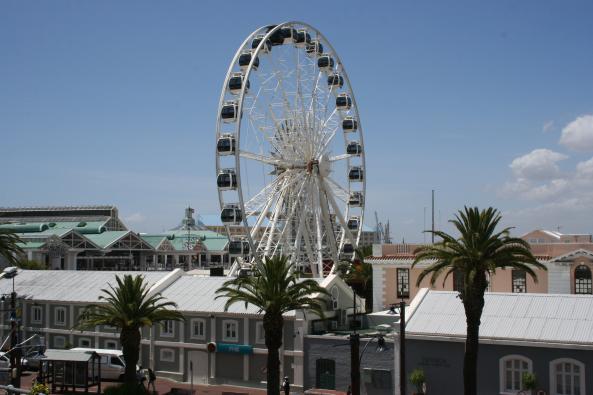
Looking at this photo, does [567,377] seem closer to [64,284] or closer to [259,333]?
[259,333]

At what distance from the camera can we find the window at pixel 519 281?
4403 centimetres

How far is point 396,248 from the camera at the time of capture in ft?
160

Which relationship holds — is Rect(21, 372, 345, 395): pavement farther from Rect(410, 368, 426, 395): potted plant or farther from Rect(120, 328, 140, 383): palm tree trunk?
Rect(410, 368, 426, 395): potted plant

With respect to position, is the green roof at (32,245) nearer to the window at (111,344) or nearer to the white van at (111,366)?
the window at (111,344)

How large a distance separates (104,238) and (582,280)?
85.4 meters

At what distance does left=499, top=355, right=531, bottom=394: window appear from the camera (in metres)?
30.8

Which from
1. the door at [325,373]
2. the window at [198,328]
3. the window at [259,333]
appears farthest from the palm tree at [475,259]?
the window at [198,328]

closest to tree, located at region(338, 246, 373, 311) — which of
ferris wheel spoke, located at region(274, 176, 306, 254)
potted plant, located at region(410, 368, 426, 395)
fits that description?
ferris wheel spoke, located at region(274, 176, 306, 254)

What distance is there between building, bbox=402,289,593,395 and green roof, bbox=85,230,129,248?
3345 inches

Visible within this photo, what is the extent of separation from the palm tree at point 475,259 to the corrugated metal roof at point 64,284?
22258 millimetres

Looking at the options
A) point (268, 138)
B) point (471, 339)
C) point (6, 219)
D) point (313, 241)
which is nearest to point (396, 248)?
point (313, 241)

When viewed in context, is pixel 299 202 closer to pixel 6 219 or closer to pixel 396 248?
pixel 396 248

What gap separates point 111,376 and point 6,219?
367ft

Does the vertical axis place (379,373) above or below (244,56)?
below
